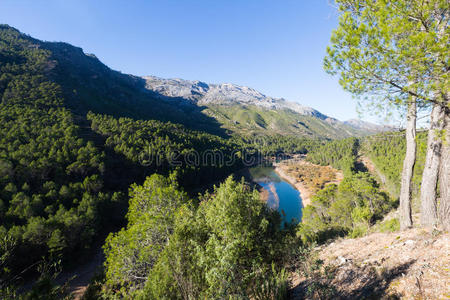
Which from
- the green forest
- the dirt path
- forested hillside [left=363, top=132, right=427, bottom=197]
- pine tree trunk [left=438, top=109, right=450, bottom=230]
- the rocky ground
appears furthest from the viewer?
the dirt path

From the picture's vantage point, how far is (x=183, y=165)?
185ft

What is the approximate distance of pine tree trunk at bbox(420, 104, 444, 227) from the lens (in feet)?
19.1

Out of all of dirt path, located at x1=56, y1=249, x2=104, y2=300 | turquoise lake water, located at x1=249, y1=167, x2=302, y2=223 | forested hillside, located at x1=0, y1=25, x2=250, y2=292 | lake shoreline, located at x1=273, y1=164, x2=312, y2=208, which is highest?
forested hillside, located at x1=0, y1=25, x2=250, y2=292

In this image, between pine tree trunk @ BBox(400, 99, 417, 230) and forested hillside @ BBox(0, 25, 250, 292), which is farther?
forested hillside @ BBox(0, 25, 250, 292)

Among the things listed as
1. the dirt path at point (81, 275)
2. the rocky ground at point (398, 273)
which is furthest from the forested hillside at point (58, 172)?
the rocky ground at point (398, 273)

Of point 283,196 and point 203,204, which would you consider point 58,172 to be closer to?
point 203,204

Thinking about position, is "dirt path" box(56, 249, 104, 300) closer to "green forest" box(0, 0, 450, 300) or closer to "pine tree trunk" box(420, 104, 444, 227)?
"green forest" box(0, 0, 450, 300)

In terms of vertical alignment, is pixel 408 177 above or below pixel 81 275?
above

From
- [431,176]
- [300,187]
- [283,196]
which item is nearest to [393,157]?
[300,187]

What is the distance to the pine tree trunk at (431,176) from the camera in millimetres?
5824

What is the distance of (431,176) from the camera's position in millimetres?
6105

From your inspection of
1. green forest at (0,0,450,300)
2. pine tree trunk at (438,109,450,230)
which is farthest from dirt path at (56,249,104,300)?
pine tree trunk at (438,109,450,230)

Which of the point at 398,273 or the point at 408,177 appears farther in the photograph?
the point at 408,177

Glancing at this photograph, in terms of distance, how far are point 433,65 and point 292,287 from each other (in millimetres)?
7843
